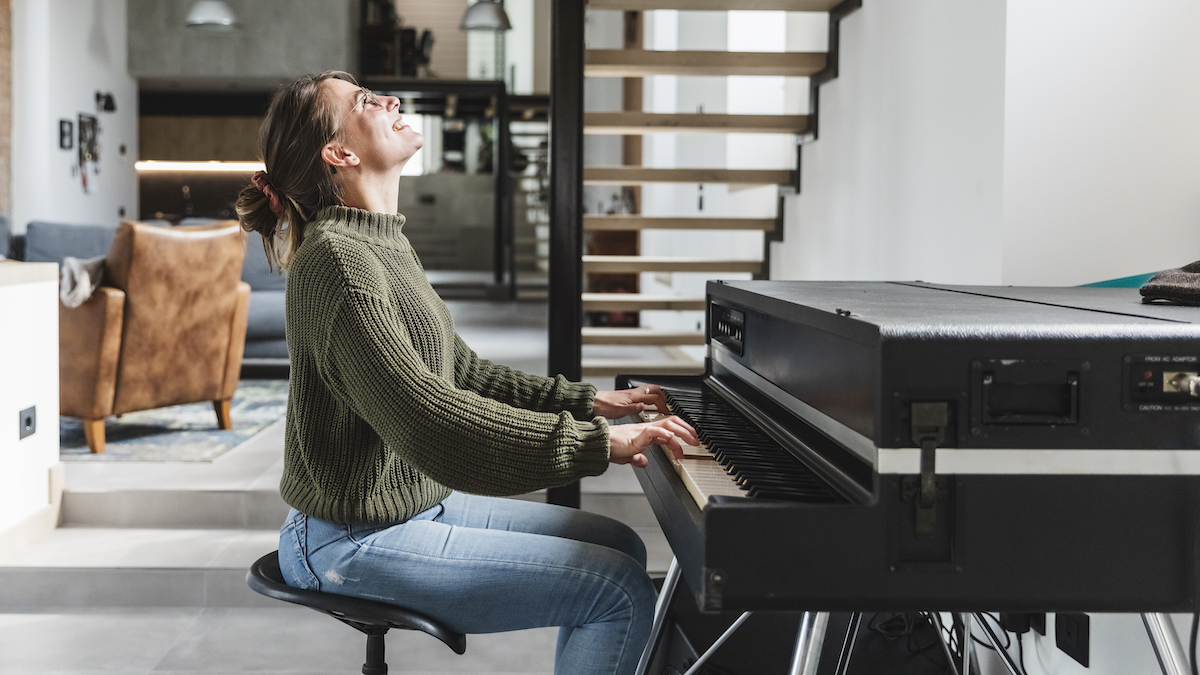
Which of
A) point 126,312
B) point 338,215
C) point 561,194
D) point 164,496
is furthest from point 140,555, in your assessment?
point 338,215

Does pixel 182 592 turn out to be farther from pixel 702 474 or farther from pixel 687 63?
pixel 687 63

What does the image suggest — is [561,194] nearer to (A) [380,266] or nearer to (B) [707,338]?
(B) [707,338]

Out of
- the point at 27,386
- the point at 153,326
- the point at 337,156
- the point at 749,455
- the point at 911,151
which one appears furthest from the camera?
the point at 153,326

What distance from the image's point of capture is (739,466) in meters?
1.12

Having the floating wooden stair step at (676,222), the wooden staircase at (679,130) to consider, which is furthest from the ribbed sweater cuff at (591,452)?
the floating wooden stair step at (676,222)

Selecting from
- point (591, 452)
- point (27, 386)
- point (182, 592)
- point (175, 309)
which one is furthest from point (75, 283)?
point (591, 452)

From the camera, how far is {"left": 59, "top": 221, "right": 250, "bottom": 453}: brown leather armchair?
391 cm

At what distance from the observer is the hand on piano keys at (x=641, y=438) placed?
1245 mm

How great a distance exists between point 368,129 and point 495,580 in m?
0.68

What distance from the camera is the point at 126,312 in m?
3.98

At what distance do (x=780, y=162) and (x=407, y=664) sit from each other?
10.2 feet

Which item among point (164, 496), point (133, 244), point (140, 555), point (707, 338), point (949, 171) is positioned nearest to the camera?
point (707, 338)

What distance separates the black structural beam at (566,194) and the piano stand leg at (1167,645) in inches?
80.1

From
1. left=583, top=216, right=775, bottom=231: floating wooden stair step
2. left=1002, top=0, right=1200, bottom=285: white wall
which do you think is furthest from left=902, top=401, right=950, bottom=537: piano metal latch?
left=583, top=216, right=775, bottom=231: floating wooden stair step
